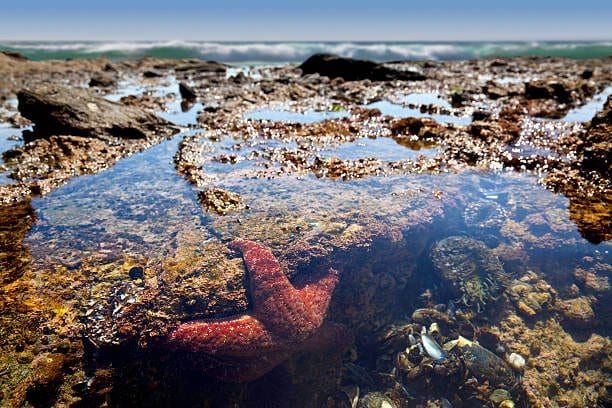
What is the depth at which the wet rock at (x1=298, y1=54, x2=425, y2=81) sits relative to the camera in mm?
16734

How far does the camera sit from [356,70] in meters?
17.5

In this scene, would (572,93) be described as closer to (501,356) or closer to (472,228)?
(472,228)

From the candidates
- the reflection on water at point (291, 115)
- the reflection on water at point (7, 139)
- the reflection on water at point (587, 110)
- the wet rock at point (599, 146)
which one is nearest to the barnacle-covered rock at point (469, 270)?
the wet rock at point (599, 146)

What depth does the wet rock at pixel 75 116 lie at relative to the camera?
7102 millimetres

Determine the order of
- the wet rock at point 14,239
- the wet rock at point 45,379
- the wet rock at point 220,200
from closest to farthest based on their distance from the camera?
the wet rock at point 45,379 → the wet rock at point 14,239 → the wet rock at point 220,200

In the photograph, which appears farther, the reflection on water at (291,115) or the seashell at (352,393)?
the reflection on water at (291,115)

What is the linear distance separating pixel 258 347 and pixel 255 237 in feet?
4.38

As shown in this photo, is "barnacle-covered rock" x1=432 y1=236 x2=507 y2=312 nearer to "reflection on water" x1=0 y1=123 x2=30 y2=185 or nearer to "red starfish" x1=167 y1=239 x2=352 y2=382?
"red starfish" x1=167 y1=239 x2=352 y2=382

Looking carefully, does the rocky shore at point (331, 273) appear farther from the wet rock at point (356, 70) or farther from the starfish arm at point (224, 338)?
the wet rock at point (356, 70)

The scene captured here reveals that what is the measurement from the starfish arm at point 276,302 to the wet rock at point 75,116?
533cm

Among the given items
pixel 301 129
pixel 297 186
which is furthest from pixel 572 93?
pixel 297 186

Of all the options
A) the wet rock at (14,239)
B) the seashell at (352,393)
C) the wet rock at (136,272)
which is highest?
the wet rock at (14,239)

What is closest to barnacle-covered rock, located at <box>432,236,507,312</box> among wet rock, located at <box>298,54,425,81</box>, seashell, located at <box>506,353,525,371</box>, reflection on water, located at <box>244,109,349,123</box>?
seashell, located at <box>506,353,525,371</box>

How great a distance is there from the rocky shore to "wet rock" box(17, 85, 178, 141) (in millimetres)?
61
